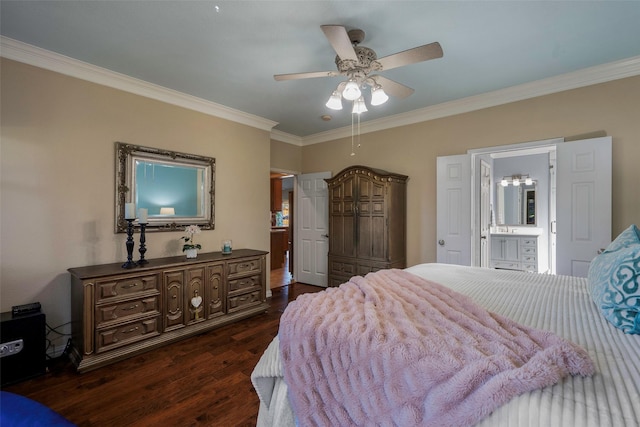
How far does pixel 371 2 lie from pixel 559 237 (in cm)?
283

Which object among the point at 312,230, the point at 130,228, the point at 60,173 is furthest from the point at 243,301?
the point at 60,173

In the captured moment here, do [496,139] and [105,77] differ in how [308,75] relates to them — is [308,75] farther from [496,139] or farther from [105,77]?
[496,139]

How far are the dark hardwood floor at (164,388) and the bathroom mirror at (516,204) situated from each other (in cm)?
489

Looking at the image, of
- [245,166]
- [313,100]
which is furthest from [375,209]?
[245,166]

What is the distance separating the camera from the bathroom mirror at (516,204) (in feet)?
16.2

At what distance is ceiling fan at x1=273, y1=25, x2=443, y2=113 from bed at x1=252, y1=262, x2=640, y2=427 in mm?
1460

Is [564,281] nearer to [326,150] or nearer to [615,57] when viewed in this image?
[615,57]

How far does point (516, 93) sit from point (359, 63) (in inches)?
85.3

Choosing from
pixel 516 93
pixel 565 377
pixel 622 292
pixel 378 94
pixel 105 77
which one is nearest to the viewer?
pixel 565 377

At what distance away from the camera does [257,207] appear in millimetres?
4133

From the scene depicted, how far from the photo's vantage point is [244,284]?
11.0ft

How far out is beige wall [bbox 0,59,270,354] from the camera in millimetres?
2291

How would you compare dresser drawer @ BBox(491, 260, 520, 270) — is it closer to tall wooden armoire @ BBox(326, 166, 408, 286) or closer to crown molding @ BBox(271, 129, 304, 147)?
tall wooden armoire @ BBox(326, 166, 408, 286)

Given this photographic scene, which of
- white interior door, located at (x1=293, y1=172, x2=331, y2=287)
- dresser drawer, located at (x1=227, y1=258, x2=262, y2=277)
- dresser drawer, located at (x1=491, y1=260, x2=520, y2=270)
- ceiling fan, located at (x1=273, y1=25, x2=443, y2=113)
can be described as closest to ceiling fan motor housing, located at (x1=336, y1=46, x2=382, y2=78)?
ceiling fan, located at (x1=273, y1=25, x2=443, y2=113)
